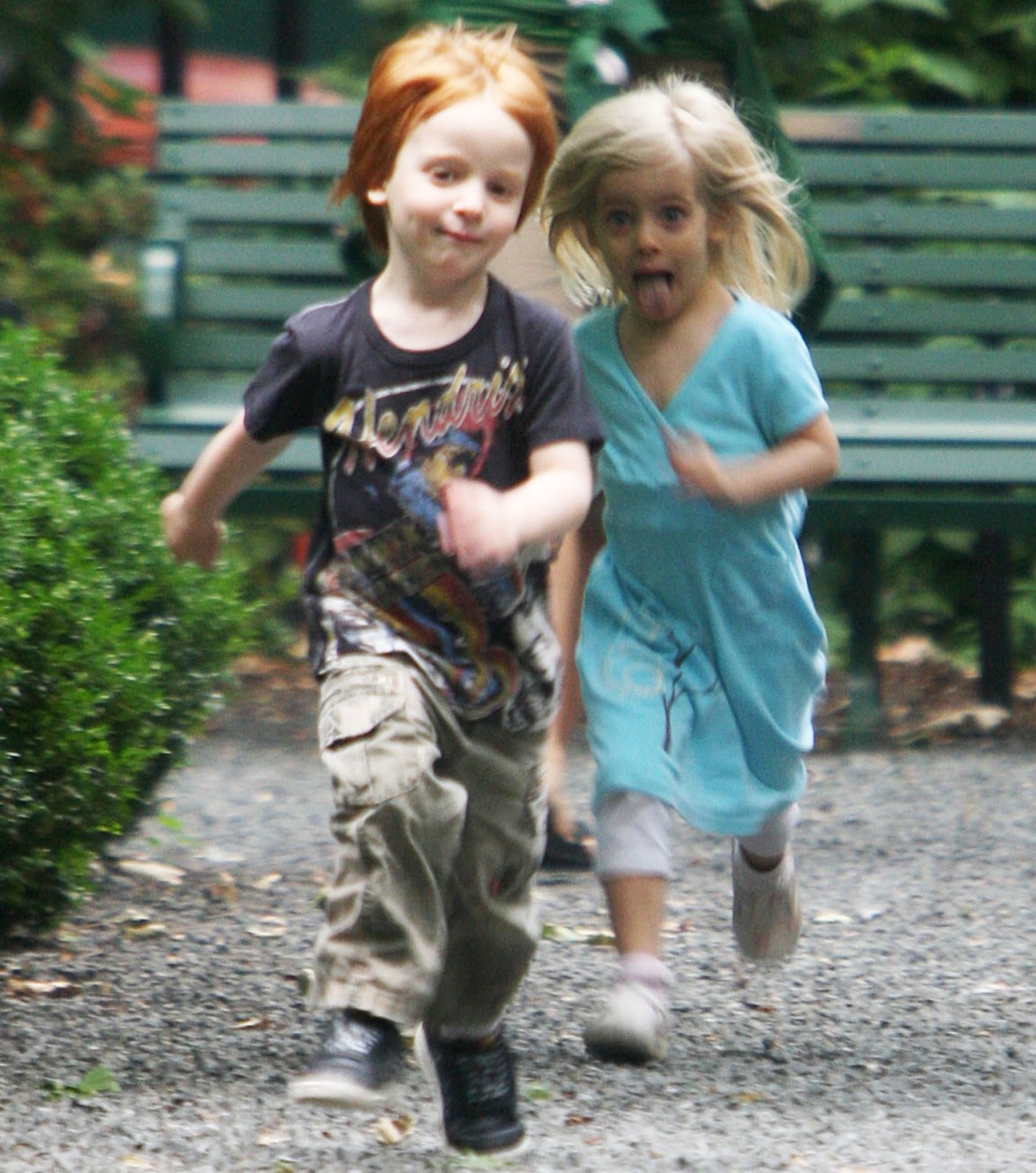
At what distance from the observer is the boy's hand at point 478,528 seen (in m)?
2.36

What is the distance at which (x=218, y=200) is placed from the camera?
20.3ft

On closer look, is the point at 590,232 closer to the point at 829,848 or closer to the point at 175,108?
the point at 829,848

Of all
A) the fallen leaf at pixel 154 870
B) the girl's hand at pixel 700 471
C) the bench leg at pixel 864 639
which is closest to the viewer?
the girl's hand at pixel 700 471

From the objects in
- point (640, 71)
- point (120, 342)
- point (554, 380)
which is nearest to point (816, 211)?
point (640, 71)

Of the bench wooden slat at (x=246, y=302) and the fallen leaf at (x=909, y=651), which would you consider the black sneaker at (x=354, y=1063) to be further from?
the fallen leaf at (x=909, y=651)

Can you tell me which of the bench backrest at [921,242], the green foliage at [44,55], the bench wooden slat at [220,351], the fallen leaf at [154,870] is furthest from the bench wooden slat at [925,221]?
the fallen leaf at [154,870]

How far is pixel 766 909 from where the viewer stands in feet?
11.3

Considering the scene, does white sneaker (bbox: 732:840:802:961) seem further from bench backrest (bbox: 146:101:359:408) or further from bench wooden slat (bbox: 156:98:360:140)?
bench wooden slat (bbox: 156:98:360:140)

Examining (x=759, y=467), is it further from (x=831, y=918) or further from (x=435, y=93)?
(x=831, y=918)

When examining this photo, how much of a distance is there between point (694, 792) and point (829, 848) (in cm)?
148

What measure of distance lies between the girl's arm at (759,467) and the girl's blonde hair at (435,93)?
42 cm

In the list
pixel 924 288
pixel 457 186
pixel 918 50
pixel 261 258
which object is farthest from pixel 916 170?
pixel 457 186

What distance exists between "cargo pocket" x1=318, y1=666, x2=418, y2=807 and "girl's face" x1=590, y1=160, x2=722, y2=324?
93 cm

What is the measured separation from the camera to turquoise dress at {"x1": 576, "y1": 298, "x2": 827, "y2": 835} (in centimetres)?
323
